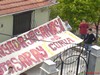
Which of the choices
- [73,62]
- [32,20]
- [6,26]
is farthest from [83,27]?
[6,26]

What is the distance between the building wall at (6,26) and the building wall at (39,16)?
7.44ft

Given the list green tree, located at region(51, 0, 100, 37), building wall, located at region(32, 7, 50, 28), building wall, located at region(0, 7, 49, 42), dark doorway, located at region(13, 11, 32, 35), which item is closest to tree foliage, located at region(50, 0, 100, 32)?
green tree, located at region(51, 0, 100, 37)

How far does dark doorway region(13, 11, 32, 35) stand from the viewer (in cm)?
1986

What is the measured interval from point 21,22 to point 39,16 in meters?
1.88

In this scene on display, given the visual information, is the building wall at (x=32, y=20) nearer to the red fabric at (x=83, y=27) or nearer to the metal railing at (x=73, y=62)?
the metal railing at (x=73, y=62)

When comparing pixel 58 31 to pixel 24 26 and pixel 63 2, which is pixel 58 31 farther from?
pixel 63 2

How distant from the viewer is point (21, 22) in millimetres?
20391

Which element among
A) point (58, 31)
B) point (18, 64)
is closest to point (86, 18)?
point (58, 31)

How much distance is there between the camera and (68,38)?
20031 millimetres

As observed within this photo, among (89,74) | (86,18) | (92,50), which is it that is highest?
(92,50)

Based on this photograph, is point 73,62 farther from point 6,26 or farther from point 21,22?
point 21,22

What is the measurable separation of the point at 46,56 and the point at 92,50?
19.9 ft

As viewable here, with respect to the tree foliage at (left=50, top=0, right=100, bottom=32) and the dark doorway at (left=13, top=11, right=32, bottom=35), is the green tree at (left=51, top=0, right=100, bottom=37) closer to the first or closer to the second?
the tree foliage at (left=50, top=0, right=100, bottom=32)

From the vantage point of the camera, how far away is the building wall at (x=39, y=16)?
21.2 metres
